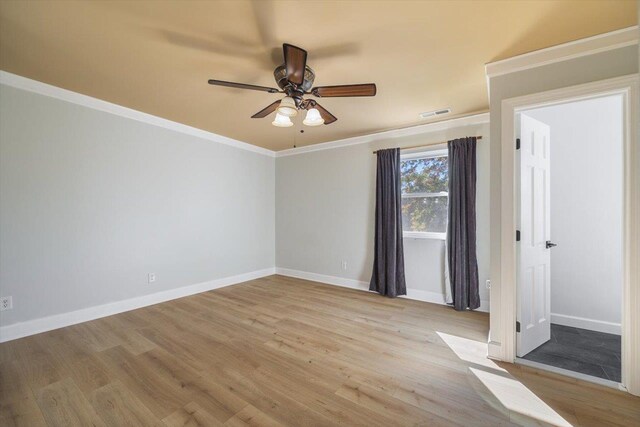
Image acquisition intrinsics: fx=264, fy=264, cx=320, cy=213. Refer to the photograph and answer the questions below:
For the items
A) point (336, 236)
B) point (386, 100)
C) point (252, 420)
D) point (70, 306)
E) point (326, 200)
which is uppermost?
point (386, 100)

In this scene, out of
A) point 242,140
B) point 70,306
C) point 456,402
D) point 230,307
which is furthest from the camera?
point 242,140

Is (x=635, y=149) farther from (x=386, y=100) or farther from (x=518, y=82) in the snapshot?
(x=386, y=100)

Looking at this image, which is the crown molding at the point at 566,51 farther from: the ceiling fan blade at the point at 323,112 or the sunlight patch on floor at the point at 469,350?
the sunlight patch on floor at the point at 469,350

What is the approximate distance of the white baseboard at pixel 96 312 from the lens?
8.46 feet

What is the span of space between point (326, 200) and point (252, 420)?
142 inches

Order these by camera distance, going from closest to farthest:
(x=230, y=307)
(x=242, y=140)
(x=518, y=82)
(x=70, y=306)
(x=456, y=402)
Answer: (x=456, y=402) → (x=518, y=82) → (x=70, y=306) → (x=230, y=307) → (x=242, y=140)

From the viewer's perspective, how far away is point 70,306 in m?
2.91

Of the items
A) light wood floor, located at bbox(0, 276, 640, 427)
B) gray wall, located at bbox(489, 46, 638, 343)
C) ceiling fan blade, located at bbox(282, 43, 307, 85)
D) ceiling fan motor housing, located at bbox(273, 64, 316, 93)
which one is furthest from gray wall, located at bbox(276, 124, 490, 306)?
ceiling fan blade, located at bbox(282, 43, 307, 85)

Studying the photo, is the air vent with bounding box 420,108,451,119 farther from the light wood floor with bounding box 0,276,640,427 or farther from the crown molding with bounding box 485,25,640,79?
the light wood floor with bounding box 0,276,640,427

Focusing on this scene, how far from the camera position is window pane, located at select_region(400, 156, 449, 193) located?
3.87 metres

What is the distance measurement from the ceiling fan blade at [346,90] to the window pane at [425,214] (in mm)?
2335

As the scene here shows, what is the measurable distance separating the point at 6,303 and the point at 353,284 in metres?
4.09

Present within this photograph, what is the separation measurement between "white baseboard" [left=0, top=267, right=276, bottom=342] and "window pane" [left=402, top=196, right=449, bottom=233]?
3189 millimetres

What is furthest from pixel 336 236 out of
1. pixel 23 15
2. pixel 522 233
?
pixel 23 15
